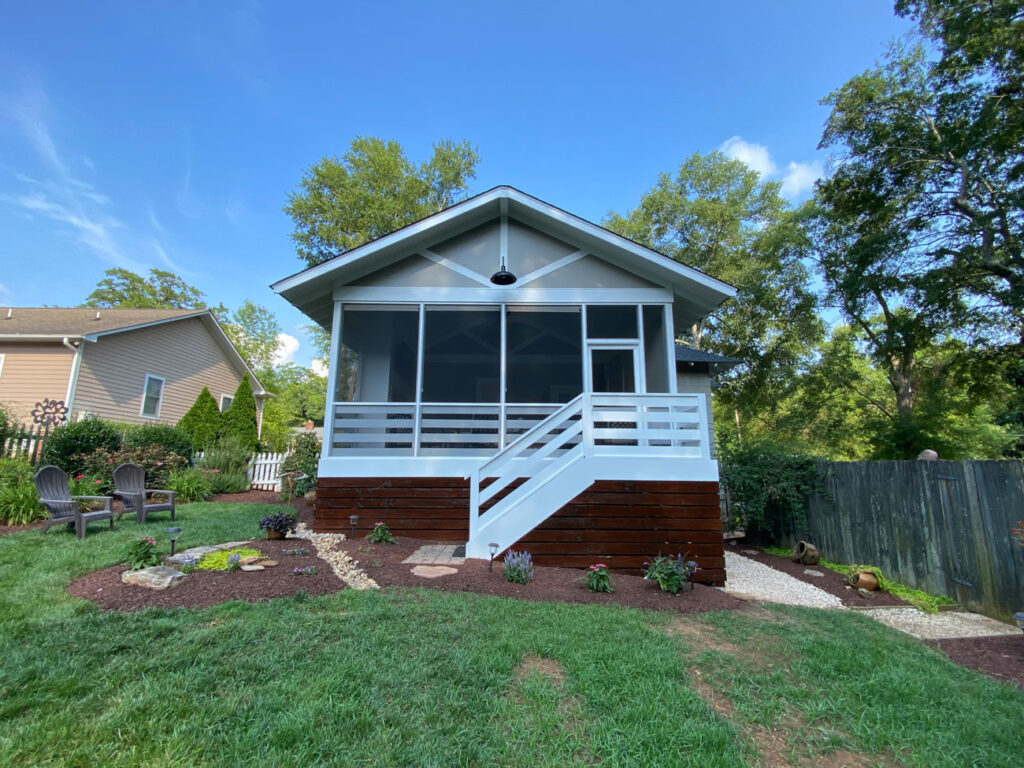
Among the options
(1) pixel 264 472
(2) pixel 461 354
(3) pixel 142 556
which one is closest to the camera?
(3) pixel 142 556

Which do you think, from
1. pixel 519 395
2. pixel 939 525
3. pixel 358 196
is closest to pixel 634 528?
pixel 939 525

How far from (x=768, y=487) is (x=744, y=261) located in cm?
1584

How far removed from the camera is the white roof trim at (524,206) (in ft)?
24.2

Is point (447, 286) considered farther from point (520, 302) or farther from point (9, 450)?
point (9, 450)

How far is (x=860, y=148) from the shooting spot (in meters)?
15.1

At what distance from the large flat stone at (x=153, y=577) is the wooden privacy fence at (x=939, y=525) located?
862cm

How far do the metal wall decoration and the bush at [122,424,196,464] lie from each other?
2241 millimetres

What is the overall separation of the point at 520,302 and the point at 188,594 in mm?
5923

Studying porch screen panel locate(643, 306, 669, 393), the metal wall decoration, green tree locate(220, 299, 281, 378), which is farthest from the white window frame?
green tree locate(220, 299, 281, 378)

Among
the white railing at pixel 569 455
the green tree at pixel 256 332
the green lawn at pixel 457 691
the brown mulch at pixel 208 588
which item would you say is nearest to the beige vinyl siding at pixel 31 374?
the brown mulch at pixel 208 588

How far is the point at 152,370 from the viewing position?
15641mm

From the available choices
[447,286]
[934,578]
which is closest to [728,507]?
[934,578]

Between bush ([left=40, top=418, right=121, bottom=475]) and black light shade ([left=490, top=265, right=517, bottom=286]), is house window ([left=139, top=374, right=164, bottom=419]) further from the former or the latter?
black light shade ([left=490, top=265, right=517, bottom=286])

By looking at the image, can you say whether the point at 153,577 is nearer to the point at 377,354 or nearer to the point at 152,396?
the point at 377,354
